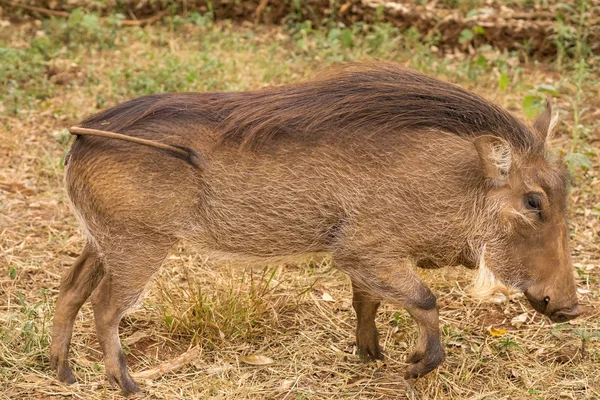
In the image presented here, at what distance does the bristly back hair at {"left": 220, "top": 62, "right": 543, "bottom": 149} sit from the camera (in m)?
3.15

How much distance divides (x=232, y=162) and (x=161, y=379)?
954 millimetres

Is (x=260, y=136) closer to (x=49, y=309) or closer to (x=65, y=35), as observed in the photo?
(x=49, y=309)

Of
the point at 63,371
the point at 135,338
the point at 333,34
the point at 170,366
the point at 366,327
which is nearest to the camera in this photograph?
the point at 63,371

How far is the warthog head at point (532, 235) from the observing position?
10.4 ft

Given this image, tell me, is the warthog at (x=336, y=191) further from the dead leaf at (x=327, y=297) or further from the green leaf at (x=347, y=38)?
the green leaf at (x=347, y=38)

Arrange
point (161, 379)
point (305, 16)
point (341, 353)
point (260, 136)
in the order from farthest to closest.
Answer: point (305, 16) < point (341, 353) < point (161, 379) < point (260, 136)

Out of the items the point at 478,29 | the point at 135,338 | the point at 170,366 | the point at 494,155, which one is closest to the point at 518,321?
the point at 494,155

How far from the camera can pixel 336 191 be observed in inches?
124

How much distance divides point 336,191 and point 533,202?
73 centimetres

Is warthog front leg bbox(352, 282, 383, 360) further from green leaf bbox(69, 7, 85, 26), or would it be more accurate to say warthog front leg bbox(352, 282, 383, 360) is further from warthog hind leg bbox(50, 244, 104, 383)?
green leaf bbox(69, 7, 85, 26)

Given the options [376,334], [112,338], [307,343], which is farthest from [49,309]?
[376,334]

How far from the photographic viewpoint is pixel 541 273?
3201 millimetres

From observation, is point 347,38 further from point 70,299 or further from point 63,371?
point 63,371

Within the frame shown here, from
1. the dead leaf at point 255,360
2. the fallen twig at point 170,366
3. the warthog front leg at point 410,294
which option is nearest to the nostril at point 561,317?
the warthog front leg at point 410,294
